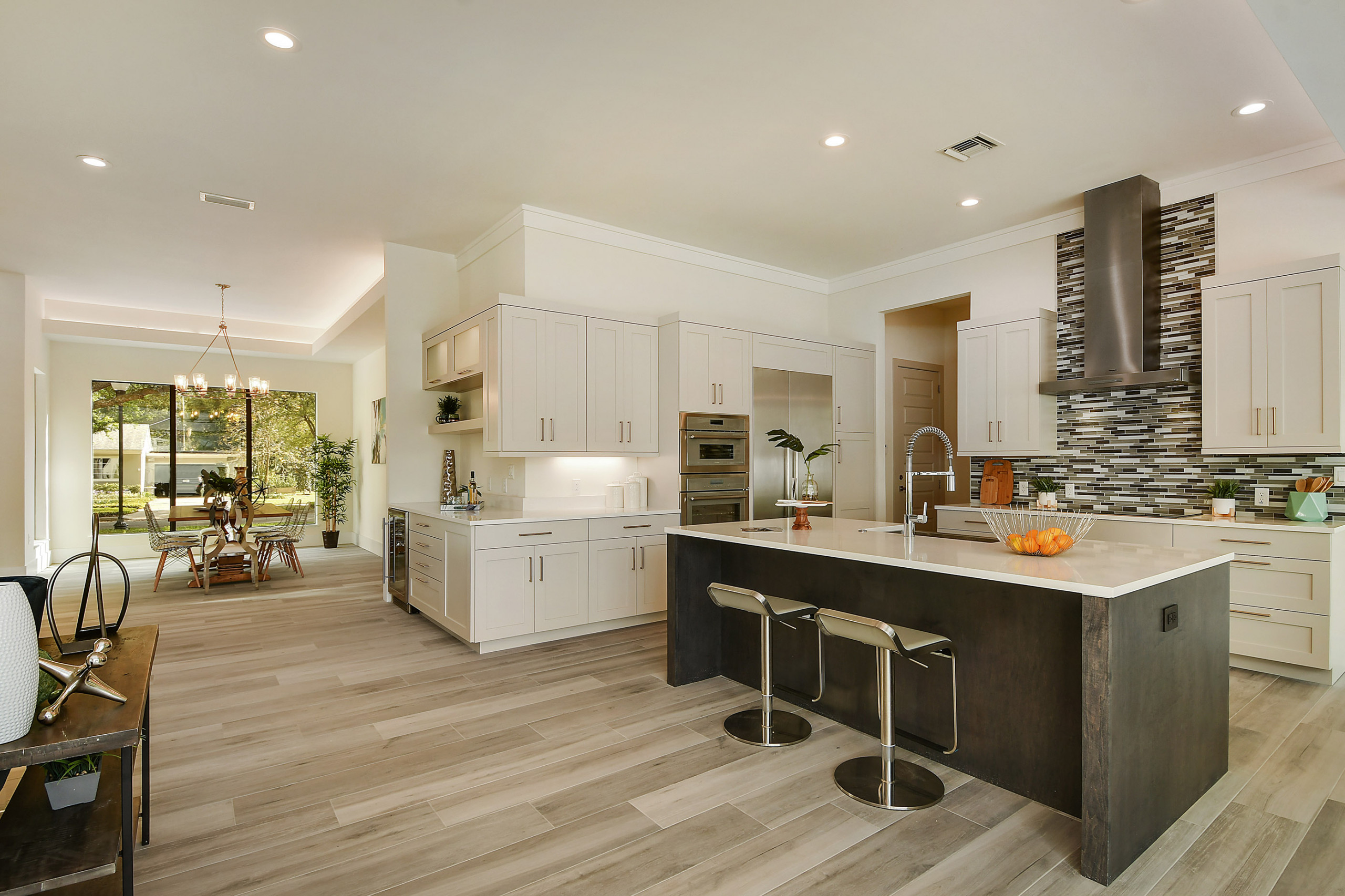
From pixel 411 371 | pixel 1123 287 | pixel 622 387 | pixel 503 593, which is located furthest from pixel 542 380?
pixel 1123 287

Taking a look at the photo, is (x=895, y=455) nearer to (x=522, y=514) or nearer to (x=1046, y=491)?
(x=1046, y=491)

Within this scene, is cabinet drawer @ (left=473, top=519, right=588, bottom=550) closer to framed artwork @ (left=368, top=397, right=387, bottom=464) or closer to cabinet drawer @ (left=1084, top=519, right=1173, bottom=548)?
cabinet drawer @ (left=1084, top=519, right=1173, bottom=548)

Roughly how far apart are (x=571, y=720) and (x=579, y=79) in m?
3.10

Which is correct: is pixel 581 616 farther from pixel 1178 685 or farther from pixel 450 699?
pixel 1178 685

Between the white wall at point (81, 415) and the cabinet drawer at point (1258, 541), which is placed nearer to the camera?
the cabinet drawer at point (1258, 541)

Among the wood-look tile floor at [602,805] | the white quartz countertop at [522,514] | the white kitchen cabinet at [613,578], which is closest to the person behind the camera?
the wood-look tile floor at [602,805]

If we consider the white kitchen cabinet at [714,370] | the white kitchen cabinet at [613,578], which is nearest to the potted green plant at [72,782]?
the white kitchen cabinet at [613,578]

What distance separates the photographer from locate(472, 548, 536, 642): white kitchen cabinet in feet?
13.9

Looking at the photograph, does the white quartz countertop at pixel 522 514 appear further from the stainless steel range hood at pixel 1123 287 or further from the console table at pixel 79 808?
the stainless steel range hood at pixel 1123 287

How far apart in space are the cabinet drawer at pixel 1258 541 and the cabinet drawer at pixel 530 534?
371cm

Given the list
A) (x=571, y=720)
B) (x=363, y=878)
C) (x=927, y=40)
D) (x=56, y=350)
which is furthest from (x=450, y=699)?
(x=56, y=350)

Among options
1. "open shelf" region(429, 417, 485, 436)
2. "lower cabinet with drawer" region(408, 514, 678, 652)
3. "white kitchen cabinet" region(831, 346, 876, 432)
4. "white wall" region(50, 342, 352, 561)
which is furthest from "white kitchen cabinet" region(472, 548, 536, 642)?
"white wall" region(50, 342, 352, 561)

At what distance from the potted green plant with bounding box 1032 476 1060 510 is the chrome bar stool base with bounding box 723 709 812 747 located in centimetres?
286

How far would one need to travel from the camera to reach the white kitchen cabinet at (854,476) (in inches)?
242
